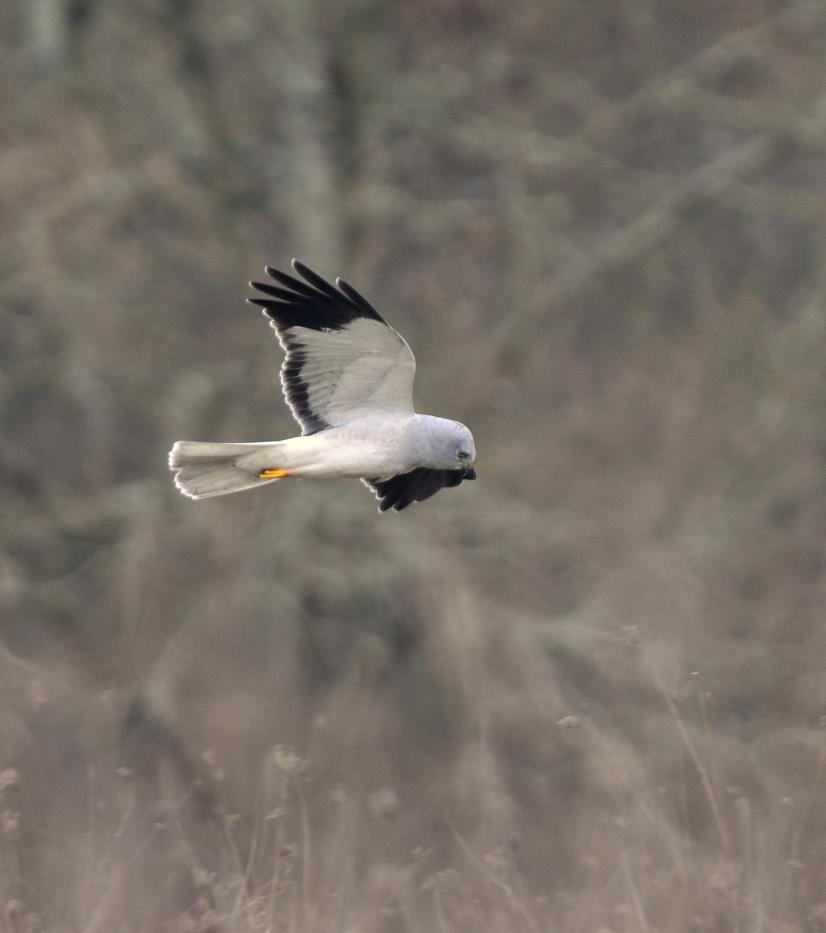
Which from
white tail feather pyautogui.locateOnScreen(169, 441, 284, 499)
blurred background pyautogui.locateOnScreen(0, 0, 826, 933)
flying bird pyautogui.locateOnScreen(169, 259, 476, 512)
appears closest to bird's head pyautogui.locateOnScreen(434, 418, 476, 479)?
flying bird pyautogui.locateOnScreen(169, 259, 476, 512)

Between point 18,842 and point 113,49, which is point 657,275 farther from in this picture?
point 18,842

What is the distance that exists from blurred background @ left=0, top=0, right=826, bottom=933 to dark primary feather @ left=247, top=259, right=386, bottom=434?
3.74 meters

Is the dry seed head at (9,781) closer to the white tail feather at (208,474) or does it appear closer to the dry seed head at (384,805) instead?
the dry seed head at (384,805)

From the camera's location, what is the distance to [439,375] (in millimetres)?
10508

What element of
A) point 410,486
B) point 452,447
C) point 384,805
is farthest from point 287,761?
point 410,486

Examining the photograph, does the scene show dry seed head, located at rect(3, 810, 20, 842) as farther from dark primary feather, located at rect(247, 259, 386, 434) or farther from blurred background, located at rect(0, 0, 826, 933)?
blurred background, located at rect(0, 0, 826, 933)

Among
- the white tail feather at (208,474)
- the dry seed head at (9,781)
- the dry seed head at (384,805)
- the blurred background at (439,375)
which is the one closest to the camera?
the dry seed head at (9,781)

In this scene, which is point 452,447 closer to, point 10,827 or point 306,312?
point 306,312

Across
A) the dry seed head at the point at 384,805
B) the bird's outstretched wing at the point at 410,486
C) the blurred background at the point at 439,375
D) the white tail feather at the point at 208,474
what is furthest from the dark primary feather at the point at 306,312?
the blurred background at the point at 439,375

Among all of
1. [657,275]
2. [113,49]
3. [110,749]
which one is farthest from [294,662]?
[113,49]

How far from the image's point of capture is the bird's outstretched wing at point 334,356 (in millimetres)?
5777

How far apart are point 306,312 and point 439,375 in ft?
15.4

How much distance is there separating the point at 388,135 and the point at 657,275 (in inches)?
74.6

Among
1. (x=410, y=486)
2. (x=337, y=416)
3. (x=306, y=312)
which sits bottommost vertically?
(x=410, y=486)
